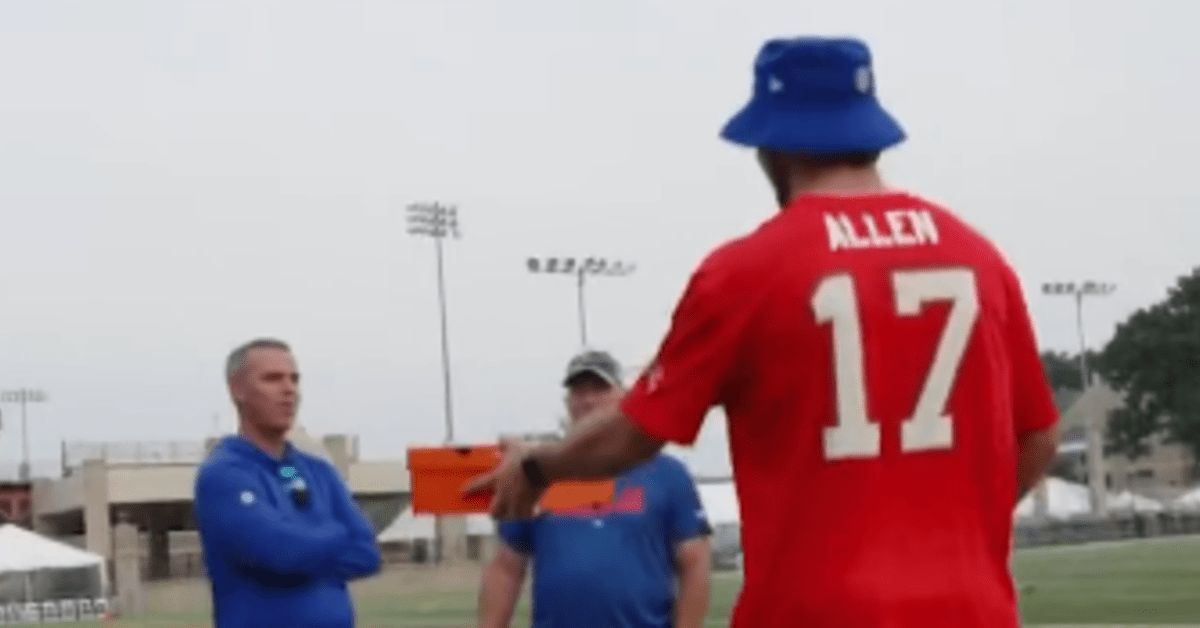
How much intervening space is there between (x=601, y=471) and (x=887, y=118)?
0.75 meters

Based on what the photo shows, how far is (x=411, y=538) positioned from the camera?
3295 inches

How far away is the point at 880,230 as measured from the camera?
3676 millimetres

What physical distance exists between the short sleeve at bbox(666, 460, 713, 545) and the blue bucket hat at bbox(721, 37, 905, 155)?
3.79m

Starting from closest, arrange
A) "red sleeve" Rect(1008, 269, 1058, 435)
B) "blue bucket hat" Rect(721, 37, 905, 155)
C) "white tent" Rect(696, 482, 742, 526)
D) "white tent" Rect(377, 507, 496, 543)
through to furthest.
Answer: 1. "blue bucket hat" Rect(721, 37, 905, 155)
2. "red sleeve" Rect(1008, 269, 1058, 435)
3. "white tent" Rect(696, 482, 742, 526)
4. "white tent" Rect(377, 507, 496, 543)

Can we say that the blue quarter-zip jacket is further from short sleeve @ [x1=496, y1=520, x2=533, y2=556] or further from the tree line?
the tree line

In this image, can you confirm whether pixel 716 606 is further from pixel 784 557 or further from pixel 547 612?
pixel 784 557

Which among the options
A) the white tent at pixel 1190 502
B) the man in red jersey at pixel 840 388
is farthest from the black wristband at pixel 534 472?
the white tent at pixel 1190 502

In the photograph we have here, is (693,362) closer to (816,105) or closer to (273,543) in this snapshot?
(816,105)

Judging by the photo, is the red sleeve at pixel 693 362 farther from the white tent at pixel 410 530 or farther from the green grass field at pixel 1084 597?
the white tent at pixel 410 530

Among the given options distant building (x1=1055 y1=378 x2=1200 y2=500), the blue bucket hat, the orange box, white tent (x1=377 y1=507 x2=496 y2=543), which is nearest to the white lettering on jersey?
the blue bucket hat

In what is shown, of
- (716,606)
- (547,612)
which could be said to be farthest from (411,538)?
(547,612)

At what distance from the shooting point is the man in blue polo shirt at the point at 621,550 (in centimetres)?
731

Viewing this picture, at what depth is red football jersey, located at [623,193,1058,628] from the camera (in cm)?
361

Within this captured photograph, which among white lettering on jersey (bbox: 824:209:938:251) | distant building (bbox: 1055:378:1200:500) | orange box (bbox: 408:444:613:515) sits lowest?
distant building (bbox: 1055:378:1200:500)
